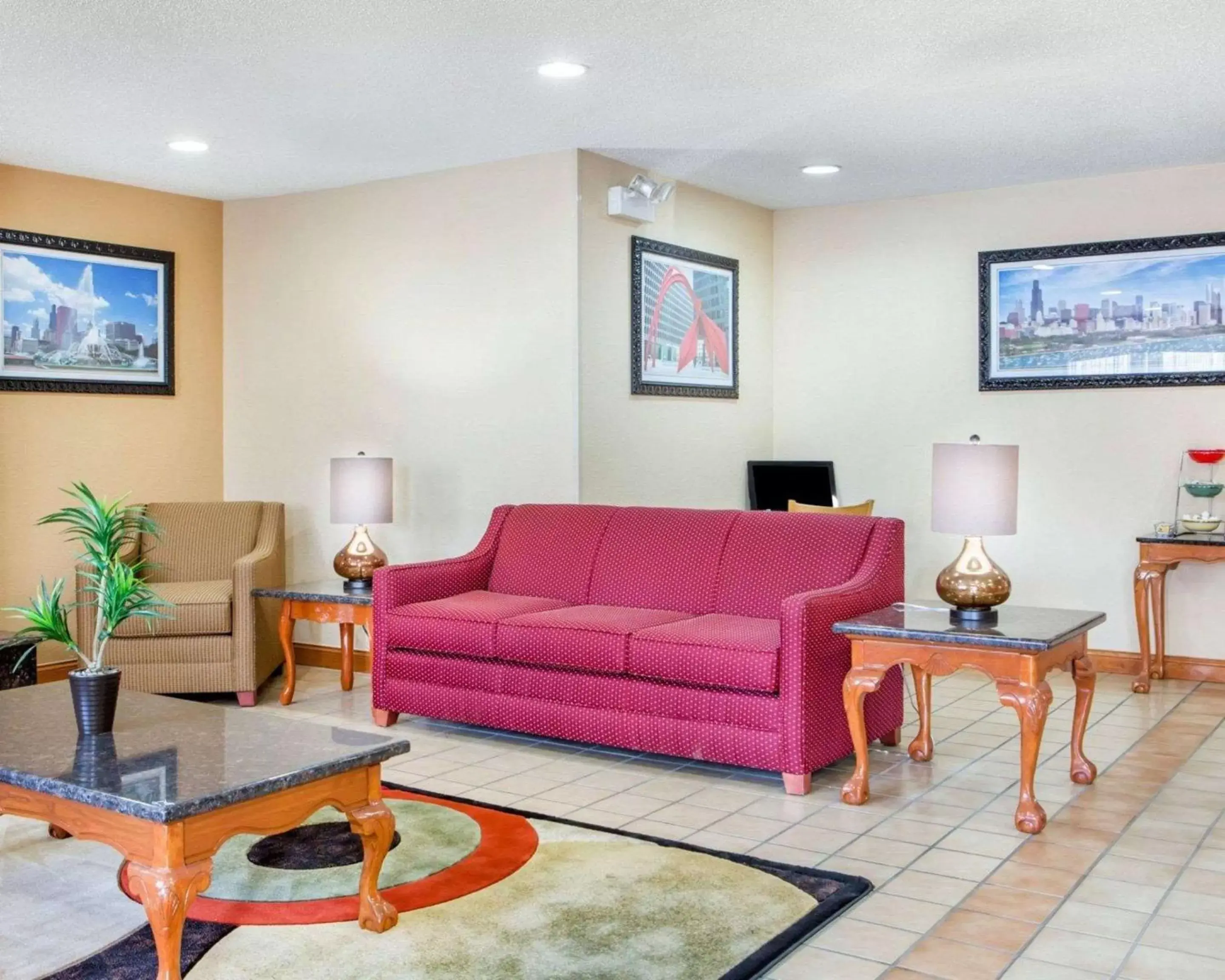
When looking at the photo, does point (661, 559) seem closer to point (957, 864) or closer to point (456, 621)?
point (456, 621)

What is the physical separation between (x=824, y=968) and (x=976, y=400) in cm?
450

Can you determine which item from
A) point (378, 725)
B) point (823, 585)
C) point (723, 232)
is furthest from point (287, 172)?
point (823, 585)

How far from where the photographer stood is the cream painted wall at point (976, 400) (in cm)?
620

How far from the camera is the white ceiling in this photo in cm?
391

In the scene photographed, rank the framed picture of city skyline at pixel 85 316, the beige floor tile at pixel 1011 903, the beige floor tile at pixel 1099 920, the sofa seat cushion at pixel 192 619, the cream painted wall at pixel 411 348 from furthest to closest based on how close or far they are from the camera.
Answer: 1. the framed picture of city skyline at pixel 85 316
2. the cream painted wall at pixel 411 348
3. the sofa seat cushion at pixel 192 619
4. the beige floor tile at pixel 1011 903
5. the beige floor tile at pixel 1099 920

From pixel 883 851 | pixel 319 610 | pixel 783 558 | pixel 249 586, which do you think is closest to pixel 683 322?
pixel 783 558

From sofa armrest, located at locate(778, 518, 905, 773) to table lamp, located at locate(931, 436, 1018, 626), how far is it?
341 millimetres

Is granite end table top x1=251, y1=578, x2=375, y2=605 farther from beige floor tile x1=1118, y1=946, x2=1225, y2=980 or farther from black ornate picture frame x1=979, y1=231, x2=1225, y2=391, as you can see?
black ornate picture frame x1=979, y1=231, x2=1225, y2=391

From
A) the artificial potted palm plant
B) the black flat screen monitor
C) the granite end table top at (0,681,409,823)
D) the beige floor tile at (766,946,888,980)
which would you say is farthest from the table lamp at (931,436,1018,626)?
the black flat screen monitor

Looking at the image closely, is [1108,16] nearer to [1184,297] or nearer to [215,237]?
[1184,297]

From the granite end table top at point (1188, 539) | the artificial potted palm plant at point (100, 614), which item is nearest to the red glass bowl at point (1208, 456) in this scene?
the granite end table top at point (1188, 539)

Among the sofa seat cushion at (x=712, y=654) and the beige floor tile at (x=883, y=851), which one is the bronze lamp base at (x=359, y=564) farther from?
the beige floor tile at (x=883, y=851)

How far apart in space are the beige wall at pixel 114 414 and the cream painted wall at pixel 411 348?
5.3 inches

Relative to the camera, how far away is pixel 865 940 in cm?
290
